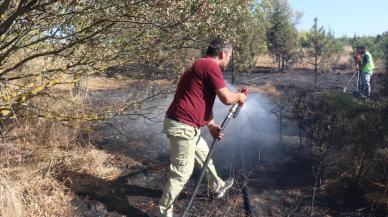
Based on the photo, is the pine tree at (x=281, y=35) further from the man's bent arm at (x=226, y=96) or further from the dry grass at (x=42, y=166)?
the man's bent arm at (x=226, y=96)

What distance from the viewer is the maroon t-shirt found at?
13.1 feet

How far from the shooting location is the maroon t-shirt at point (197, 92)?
157 inches

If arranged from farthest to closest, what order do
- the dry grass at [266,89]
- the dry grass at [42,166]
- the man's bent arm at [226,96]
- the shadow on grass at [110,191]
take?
the dry grass at [266,89] < the shadow on grass at [110,191] < the dry grass at [42,166] < the man's bent arm at [226,96]

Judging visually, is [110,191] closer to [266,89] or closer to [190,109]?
[190,109]

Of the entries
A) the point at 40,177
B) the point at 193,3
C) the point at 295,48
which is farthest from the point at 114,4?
the point at 295,48

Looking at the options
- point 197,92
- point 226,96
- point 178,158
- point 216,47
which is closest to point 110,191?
point 178,158

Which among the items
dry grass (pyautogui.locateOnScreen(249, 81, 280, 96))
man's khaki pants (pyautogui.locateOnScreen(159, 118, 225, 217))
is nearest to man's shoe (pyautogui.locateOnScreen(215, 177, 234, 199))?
man's khaki pants (pyautogui.locateOnScreen(159, 118, 225, 217))

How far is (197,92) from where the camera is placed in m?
4.08

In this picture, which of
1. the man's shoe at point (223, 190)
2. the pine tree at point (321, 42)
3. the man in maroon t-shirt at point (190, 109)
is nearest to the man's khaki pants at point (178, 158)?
the man in maroon t-shirt at point (190, 109)

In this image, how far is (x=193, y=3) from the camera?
4141 mm

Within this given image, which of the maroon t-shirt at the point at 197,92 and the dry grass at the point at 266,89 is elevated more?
the maroon t-shirt at the point at 197,92

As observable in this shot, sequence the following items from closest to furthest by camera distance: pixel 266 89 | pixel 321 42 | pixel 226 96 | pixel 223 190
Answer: pixel 226 96
pixel 223 190
pixel 266 89
pixel 321 42

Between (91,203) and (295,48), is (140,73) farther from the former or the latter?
(295,48)

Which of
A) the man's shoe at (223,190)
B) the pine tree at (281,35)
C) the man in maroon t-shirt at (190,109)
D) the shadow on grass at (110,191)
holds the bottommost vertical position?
the shadow on grass at (110,191)
